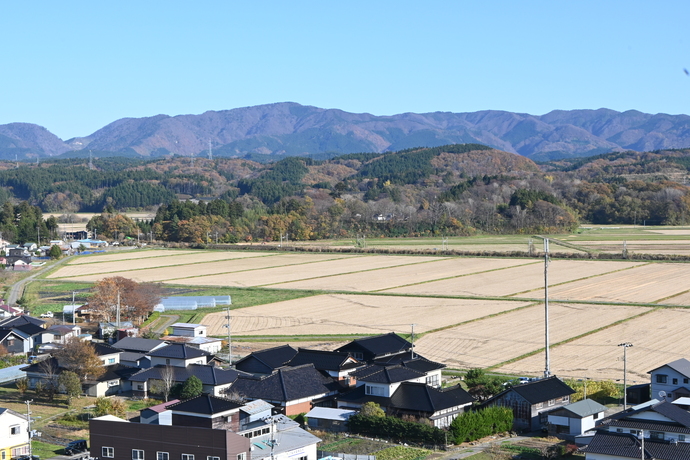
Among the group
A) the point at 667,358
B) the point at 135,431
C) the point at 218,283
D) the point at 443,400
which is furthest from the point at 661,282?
the point at 135,431

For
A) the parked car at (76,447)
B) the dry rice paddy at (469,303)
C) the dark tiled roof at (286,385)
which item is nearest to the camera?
the parked car at (76,447)

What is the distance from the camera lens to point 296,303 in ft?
123

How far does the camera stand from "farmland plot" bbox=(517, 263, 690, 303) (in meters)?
36.5

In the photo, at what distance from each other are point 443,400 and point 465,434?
1.45 metres

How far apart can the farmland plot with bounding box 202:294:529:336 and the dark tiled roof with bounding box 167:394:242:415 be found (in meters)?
12.6

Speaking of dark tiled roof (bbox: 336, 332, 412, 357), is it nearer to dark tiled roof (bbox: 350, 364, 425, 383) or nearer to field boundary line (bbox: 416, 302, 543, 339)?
dark tiled roof (bbox: 350, 364, 425, 383)

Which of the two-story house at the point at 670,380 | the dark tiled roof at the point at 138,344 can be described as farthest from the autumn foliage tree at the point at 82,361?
the two-story house at the point at 670,380

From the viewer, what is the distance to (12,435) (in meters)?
17.2

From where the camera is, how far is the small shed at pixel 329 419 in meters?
19.0

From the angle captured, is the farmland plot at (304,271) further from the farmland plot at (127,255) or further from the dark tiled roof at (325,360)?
the dark tiled roof at (325,360)

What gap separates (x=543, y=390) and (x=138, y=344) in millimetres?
12327

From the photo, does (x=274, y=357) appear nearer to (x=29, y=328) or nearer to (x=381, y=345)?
(x=381, y=345)

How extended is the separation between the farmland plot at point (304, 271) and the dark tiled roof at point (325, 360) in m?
21.6

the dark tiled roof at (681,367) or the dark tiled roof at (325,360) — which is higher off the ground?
the dark tiled roof at (681,367)
